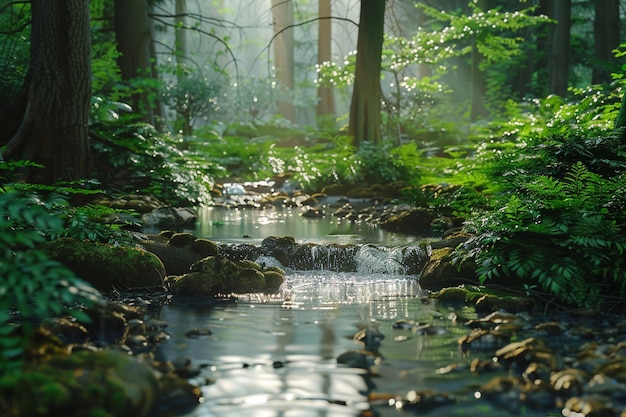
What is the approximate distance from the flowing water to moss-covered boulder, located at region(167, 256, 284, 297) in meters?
0.21

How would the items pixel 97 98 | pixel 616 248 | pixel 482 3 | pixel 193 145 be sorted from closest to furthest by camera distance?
pixel 616 248 < pixel 97 98 < pixel 193 145 < pixel 482 3

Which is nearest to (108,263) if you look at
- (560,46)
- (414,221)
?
(414,221)

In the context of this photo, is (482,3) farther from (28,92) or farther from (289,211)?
(28,92)

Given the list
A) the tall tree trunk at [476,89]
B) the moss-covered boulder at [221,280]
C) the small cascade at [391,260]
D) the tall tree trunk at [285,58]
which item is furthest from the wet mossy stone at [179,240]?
the tall tree trunk at [285,58]

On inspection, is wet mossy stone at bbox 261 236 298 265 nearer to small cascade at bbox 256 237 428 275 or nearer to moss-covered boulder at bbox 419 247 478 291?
small cascade at bbox 256 237 428 275

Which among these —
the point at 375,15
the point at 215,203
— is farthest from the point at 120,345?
the point at 375,15

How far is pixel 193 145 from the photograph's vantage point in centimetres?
1919

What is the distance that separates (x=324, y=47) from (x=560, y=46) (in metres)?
11.2

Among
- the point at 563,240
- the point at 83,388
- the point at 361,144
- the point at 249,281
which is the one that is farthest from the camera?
the point at 361,144

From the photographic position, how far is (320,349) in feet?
14.9

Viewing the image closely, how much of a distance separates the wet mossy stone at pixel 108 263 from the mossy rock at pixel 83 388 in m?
3.15

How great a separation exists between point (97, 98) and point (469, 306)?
8008mm

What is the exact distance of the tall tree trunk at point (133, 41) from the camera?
48.1 feet

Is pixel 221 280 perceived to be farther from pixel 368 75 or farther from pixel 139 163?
pixel 368 75
